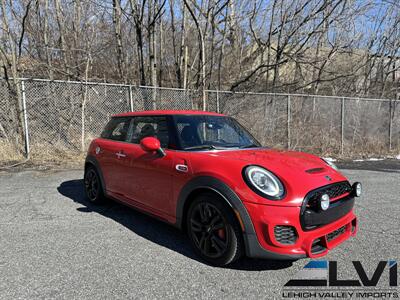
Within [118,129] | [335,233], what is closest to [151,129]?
[118,129]

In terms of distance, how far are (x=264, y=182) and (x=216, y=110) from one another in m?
7.76

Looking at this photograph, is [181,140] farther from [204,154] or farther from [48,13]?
[48,13]

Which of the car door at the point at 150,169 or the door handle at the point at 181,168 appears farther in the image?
the car door at the point at 150,169

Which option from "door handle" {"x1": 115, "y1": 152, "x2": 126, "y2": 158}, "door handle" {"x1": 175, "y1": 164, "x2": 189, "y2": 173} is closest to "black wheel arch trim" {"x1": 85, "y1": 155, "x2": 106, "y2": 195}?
"door handle" {"x1": 115, "y1": 152, "x2": 126, "y2": 158}

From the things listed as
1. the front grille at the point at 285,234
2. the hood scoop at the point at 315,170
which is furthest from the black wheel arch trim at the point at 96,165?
the hood scoop at the point at 315,170

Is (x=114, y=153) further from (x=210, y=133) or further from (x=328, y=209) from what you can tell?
(x=328, y=209)

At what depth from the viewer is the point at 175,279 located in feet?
8.69

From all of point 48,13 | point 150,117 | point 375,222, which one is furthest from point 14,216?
point 48,13

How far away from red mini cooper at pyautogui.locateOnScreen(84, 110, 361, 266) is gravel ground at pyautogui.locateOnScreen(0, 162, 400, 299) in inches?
10.9

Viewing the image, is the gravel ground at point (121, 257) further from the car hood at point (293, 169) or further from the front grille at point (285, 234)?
the car hood at point (293, 169)

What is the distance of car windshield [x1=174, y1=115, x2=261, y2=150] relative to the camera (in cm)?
349

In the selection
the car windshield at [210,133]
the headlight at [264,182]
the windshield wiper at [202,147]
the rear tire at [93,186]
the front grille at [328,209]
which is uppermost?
the car windshield at [210,133]

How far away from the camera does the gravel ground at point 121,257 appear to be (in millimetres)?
2496

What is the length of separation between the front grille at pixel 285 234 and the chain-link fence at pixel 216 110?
7.45 m
